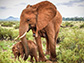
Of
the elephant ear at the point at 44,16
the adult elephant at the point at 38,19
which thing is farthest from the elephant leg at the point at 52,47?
the elephant ear at the point at 44,16

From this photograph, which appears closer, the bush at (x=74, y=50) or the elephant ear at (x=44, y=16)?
the bush at (x=74, y=50)

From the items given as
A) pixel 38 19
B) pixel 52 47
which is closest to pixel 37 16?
pixel 38 19

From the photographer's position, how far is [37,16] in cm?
394

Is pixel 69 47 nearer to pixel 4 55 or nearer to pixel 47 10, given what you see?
pixel 47 10

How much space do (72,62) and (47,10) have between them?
7.20ft

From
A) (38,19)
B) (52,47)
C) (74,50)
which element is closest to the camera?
(74,50)

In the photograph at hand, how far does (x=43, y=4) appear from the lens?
156 inches

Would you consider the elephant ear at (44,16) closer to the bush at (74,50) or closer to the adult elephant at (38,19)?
the adult elephant at (38,19)

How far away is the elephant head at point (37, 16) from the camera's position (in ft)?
12.1

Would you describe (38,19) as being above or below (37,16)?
below

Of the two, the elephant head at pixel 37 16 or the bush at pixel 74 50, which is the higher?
the elephant head at pixel 37 16

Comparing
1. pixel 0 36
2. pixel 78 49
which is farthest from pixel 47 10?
pixel 0 36

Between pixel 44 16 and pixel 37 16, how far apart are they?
28 cm

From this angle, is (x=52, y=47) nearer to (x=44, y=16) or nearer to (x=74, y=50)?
(x=74, y=50)
